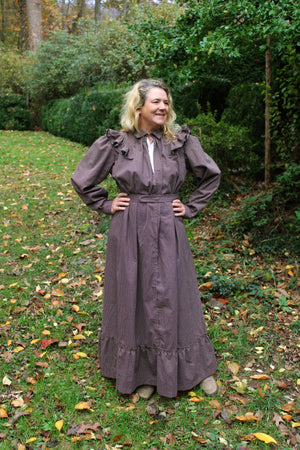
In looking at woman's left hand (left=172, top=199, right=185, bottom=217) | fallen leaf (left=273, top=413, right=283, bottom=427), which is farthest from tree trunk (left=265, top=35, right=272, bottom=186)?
fallen leaf (left=273, top=413, right=283, bottom=427)

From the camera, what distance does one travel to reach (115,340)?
9.68 ft

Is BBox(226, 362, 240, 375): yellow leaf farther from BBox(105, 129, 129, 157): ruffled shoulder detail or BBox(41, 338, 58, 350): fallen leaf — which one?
BBox(105, 129, 129, 157): ruffled shoulder detail

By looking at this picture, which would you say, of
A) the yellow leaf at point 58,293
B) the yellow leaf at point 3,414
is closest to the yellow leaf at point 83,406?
the yellow leaf at point 3,414

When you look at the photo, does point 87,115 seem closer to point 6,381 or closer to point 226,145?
point 226,145

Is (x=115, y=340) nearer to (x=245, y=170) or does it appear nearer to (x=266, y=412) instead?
(x=266, y=412)

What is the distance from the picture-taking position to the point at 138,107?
2742 mm

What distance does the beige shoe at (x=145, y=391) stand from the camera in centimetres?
292

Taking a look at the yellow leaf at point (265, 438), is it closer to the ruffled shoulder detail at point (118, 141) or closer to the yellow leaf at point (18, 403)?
the yellow leaf at point (18, 403)

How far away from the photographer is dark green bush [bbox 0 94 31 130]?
17766mm

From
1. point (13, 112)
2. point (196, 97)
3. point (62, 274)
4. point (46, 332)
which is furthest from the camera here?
point (13, 112)

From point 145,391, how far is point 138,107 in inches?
78.4

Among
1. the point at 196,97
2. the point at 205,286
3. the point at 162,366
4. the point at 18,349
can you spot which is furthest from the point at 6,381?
the point at 196,97

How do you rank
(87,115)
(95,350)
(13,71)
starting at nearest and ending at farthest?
(95,350), (87,115), (13,71)

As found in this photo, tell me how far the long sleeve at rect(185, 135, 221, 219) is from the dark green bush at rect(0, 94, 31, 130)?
54.5 feet
